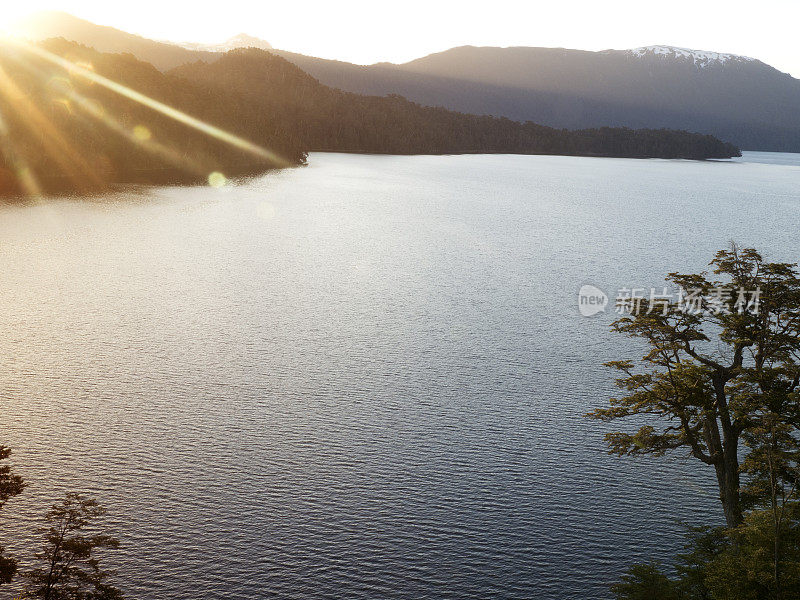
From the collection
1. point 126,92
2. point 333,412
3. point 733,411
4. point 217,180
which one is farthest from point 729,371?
point 126,92

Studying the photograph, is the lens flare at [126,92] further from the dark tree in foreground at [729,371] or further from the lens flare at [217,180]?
the dark tree in foreground at [729,371]

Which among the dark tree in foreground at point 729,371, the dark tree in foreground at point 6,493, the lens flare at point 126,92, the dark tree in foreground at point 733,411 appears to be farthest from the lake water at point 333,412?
the lens flare at point 126,92

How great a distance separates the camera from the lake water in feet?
85.4

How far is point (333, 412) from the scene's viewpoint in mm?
38125

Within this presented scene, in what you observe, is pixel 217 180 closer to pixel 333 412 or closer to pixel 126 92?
pixel 126 92

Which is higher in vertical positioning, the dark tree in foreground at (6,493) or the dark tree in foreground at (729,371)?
the dark tree in foreground at (729,371)

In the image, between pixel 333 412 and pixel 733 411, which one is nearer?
pixel 733 411

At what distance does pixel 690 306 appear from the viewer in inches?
1069

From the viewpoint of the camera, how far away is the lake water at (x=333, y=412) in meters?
26.0

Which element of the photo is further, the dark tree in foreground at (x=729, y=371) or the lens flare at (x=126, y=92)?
the lens flare at (x=126, y=92)

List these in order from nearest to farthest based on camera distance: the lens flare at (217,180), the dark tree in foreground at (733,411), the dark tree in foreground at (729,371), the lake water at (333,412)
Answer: the dark tree in foreground at (733,411), the dark tree in foreground at (729,371), the lake water at (333,412), the lens flare at (217,180)

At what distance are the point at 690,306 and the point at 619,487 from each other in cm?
915

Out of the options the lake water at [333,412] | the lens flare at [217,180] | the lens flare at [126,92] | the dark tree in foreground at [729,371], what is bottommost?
the lake water at [333,412]

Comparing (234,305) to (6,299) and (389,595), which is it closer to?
(6,299)
